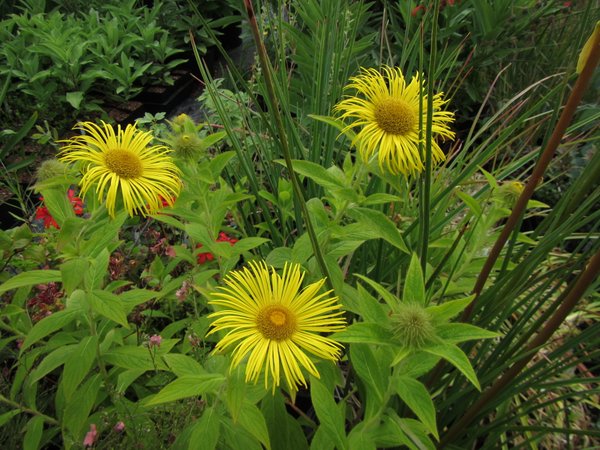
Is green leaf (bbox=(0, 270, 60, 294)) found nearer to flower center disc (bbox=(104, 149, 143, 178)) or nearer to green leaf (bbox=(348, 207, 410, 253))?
flower center disc (bbox=(104, 149, 143, 178))

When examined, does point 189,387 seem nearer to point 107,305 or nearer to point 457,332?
point 107,305

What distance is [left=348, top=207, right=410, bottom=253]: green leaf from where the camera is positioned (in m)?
0.84

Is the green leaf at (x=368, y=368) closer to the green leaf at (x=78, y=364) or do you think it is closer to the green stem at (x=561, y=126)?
the green stem at (x=561, y=126)

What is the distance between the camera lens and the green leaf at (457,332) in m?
0.68

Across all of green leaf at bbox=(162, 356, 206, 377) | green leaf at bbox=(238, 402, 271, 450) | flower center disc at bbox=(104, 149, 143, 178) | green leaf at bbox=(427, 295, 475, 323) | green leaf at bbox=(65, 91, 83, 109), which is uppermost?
flower center disc at bbox=(104, 149, 143, 178)

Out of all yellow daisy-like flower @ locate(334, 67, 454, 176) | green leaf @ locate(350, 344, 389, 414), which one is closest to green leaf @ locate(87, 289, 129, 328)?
green leaf @ locate(350, 344, 389, 414)

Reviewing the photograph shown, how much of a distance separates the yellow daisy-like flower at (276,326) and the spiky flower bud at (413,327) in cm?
9

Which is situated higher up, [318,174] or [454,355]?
[318,174]

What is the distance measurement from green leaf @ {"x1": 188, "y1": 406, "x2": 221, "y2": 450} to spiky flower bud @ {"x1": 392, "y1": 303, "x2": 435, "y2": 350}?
1.01 ft

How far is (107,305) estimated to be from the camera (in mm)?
823

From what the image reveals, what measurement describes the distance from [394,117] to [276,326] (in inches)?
16.3

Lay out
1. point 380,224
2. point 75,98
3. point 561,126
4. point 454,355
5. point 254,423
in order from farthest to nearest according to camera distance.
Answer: point 75,98, point 380,224, point 254,423, point 454,355, point 561,126

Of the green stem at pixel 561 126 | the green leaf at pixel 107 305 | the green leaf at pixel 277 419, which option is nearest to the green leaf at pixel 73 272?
the green leaf at pixel 107 305

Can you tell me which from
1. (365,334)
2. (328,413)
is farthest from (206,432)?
(365,334)
